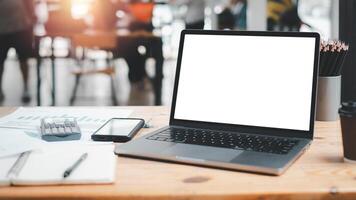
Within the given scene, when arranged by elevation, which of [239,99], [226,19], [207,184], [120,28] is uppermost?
[226,19]

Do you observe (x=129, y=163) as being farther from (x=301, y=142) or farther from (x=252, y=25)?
(x=252, y=25)

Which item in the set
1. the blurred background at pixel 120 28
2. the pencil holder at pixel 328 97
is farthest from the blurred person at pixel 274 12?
the pencil holder at pixel 328 97

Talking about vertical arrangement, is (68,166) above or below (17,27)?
below

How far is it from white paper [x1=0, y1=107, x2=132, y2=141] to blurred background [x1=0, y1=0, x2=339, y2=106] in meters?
3.01

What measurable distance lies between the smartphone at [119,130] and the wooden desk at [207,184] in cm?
17

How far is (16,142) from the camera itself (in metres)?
1.13

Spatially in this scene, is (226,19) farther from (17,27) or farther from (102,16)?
(17,27)

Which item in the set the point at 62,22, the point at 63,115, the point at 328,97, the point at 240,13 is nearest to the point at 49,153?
the point at 63,115

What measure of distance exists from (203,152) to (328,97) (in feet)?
1.73

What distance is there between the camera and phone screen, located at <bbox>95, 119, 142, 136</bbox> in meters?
1.22

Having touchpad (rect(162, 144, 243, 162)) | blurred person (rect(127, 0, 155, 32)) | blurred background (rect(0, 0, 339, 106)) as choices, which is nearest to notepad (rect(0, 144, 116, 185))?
touchpad (rect(162, 144, 243, 162))

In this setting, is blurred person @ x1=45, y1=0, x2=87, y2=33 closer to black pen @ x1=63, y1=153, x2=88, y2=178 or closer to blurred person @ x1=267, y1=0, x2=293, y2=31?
blurred person @ x1=267, y1=0, x2=293, y2=31

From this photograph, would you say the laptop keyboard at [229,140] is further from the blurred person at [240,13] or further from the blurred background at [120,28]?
the blurred person at [240,13]

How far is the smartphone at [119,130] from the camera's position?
46.8 inches
